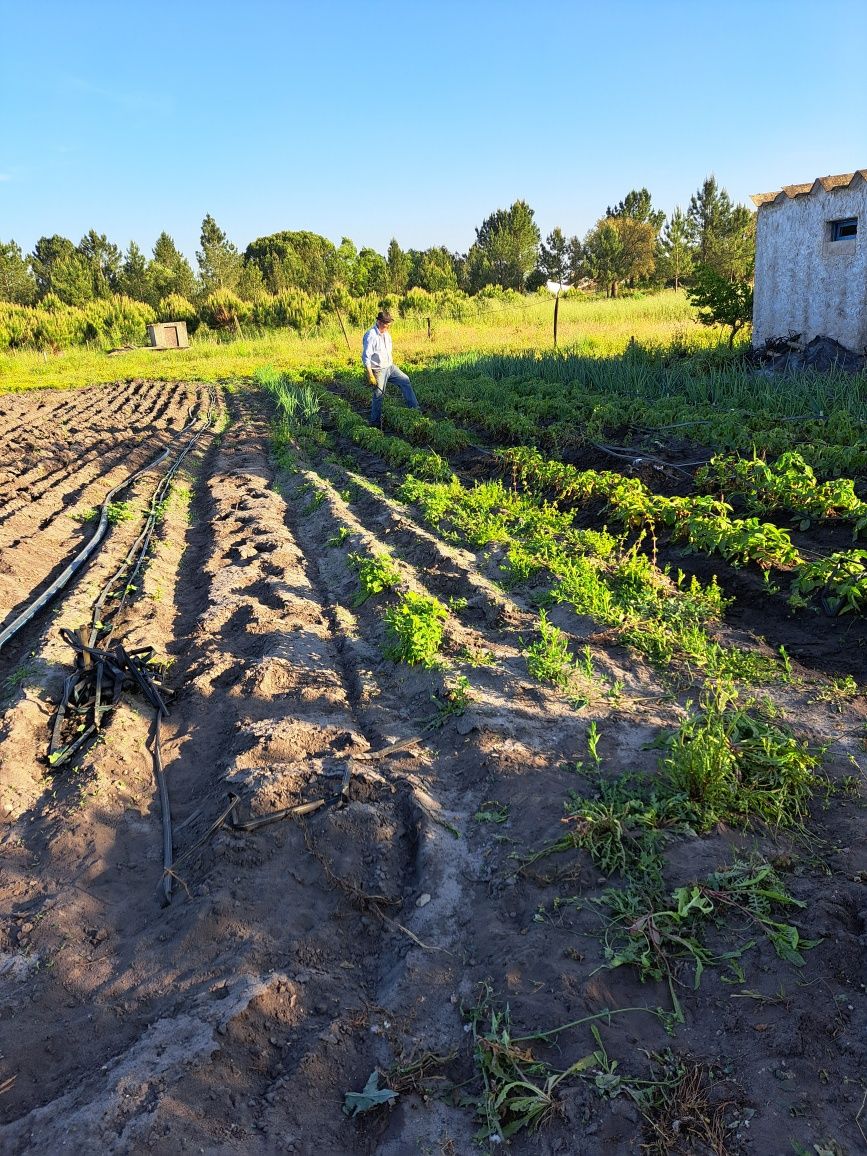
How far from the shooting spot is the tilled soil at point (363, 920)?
206cm

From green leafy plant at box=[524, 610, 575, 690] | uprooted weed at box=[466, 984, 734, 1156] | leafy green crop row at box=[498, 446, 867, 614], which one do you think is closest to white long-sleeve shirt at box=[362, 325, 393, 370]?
leafy green crop row at box=[498, 446, 867, 614]

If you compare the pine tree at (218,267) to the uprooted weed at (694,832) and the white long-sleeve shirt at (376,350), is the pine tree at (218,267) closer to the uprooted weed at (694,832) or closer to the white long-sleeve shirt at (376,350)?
the white long-sleeve shirt at (376,350)

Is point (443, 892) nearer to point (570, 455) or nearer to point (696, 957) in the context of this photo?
point (696, 957)

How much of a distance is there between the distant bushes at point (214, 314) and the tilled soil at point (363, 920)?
31332mm

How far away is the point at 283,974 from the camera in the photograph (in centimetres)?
252

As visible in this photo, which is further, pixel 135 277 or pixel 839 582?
pixel 135 277

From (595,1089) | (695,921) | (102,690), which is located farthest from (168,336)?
(595,1089)

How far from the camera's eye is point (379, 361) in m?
12.0

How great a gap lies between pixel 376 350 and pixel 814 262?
7.62 m

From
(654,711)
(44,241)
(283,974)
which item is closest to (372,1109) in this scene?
(283,974)

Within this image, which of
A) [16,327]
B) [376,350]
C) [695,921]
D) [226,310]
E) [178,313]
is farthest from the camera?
[178,313]

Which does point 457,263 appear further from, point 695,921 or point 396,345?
point 695,921

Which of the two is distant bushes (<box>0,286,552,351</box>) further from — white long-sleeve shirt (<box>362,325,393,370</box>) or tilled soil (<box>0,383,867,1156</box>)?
tilled soil (<box>0,383,867,1156</box>)

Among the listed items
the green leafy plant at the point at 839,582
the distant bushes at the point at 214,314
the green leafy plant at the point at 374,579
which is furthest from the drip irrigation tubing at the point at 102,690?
the distant bushes at the point at 214,314
